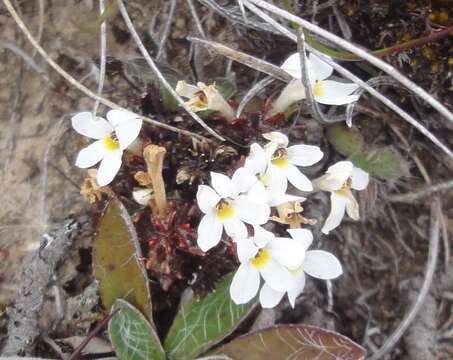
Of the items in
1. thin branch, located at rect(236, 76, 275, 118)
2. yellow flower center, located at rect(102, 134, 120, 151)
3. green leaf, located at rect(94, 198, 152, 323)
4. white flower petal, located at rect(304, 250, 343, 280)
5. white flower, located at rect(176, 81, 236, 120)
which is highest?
white flower, located at rect(176, 81, 236, 120)

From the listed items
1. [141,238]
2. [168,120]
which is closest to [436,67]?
[168,120]

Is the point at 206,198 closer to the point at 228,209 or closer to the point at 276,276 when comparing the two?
the point at 228,209

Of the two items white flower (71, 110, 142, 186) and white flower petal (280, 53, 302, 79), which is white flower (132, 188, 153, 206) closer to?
white flower (71, 110, 142, 186)

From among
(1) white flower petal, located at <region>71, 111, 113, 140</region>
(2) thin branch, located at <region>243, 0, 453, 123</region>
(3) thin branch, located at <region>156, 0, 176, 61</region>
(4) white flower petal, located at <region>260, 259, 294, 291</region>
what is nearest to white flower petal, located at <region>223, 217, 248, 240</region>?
(4) white flower petal, located at <region>260, 259, 294, 291</region>

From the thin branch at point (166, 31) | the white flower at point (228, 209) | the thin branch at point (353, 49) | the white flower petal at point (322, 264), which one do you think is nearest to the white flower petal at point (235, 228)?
the white flower at point (228, 209)

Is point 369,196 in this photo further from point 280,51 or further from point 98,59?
point 98,59

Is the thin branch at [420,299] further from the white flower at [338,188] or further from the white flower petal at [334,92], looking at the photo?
the white flower petal at [334,92]

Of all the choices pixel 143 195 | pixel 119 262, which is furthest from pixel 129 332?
pixel 143 195
